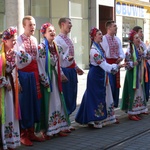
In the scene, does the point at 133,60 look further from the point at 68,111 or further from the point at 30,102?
the point at 30,102

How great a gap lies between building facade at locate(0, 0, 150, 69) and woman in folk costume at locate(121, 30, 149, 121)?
8.01 metres

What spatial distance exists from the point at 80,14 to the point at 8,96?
15.9m

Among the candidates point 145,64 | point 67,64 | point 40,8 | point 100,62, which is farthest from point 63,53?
point 40,8

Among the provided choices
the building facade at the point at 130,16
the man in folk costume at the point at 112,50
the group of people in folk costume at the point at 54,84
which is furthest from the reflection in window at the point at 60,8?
the man in folk costume at the point at 112,50

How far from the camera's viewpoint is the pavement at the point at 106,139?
18.9ft

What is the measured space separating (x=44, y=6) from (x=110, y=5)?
490cm

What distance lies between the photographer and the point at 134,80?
307 inches

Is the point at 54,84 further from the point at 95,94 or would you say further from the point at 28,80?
the point at 95,94

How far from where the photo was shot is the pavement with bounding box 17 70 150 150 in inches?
226

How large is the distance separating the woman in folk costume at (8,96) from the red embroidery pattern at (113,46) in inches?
104

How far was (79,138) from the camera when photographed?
632cm

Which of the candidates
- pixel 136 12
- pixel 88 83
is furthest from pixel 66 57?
pixel 136 12

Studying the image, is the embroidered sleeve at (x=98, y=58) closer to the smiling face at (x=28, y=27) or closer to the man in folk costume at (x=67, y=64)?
the man in folk costume at (x=67, y=64)

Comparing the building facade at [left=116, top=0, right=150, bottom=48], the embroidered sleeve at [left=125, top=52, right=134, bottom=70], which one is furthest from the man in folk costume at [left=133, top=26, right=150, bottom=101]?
the building facade at [left=116, top=0, right=150, bottom=48]
